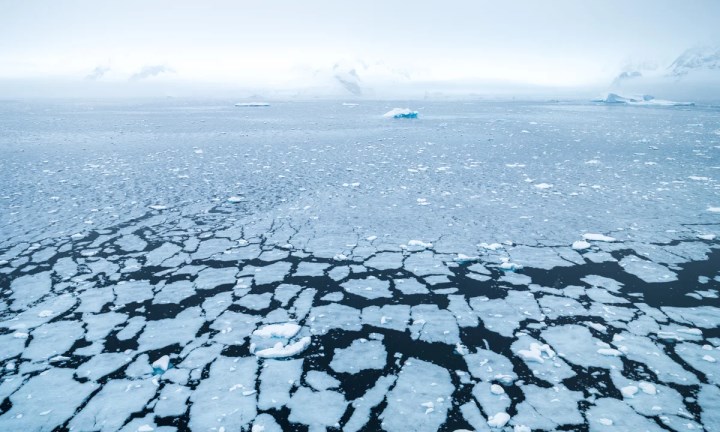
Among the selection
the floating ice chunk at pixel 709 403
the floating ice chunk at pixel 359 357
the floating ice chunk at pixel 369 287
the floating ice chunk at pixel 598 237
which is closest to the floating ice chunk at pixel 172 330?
the floating ice chunk at pixel 359 357

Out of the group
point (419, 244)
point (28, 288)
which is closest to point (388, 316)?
point (419, 244)

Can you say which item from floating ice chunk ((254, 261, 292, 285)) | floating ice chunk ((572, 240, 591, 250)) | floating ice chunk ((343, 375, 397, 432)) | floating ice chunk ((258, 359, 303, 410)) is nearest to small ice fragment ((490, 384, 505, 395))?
floating ice chunk ((343, 375, 397, 432))

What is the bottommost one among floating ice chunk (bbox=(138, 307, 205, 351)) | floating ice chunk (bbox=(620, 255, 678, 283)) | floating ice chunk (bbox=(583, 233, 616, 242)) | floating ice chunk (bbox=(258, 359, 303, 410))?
floating ice chunk (bbox=(258, 359, 303, 410))

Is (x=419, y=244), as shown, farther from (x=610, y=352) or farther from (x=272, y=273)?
(x=610, y=352)

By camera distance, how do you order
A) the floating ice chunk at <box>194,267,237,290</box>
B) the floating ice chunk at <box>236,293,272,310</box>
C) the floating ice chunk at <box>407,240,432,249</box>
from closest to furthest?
the floating ice chunk at <box>236,293,272,310</box> < the floating ice chunk at <box>194,267,237,290</box> < the floating ice chunk at <box>407,240,432,249</box>

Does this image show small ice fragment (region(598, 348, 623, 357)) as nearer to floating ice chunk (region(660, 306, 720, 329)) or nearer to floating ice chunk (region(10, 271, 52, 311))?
floating ice chunk (region(660, 306, 720, 329))

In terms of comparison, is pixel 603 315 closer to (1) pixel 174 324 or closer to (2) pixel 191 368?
(2) pixel 191 368
